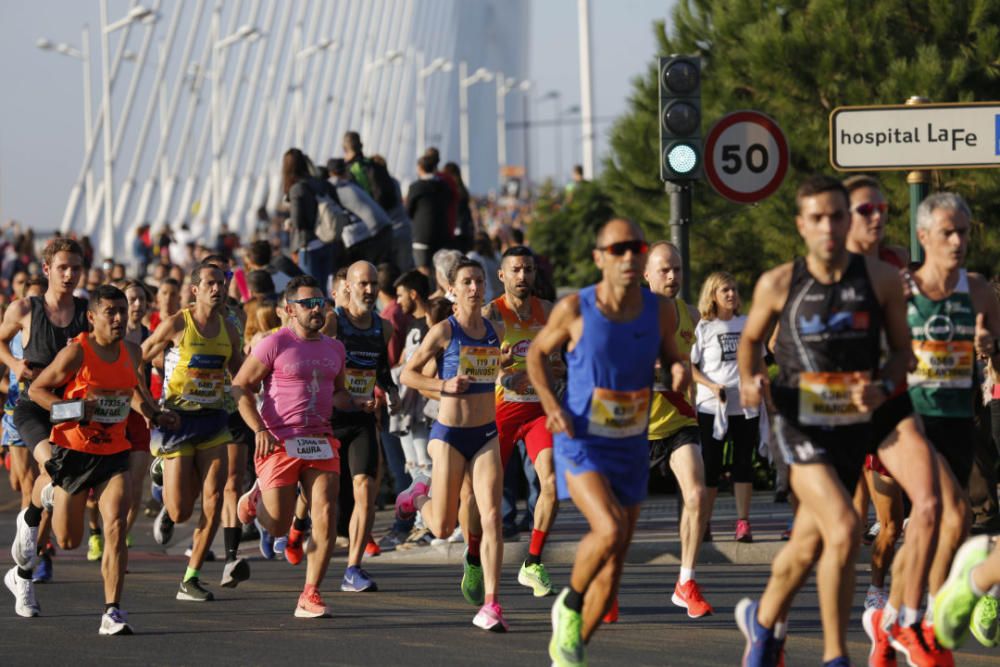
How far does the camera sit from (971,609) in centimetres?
736

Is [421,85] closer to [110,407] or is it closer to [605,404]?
[110,407]

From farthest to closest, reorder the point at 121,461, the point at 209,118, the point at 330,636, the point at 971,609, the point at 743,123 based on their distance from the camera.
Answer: the point at 209,118, the point at 743,123, the point at 121,461, the point at 330,636, the point at 971,609

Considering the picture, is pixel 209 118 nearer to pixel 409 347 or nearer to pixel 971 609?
pixel 409 347

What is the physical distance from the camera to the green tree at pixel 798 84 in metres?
18.4

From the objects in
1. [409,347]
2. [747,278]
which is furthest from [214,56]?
[409,347]

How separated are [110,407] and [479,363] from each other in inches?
74.8

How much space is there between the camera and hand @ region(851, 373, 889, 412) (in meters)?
7.22

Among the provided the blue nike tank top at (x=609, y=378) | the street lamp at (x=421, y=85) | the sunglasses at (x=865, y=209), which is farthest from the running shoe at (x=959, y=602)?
the street lamp at (x=421, y=85)

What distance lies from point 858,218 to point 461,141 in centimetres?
11974

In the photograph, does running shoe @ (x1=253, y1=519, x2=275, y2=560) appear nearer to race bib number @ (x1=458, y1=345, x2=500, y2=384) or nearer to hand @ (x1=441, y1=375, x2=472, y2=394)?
race bib number @ (x1=458, y1=345, x2=500, y2=384)

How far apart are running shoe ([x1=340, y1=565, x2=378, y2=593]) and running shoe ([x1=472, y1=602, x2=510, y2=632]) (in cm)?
169

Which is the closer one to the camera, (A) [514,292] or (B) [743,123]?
(A) [514,292]

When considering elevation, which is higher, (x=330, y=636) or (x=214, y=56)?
(x=214, y=56)

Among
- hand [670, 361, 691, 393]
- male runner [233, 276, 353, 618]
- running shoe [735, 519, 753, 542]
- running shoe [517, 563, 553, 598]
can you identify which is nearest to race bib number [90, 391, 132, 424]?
male runner [233, 276, 353, 618]
